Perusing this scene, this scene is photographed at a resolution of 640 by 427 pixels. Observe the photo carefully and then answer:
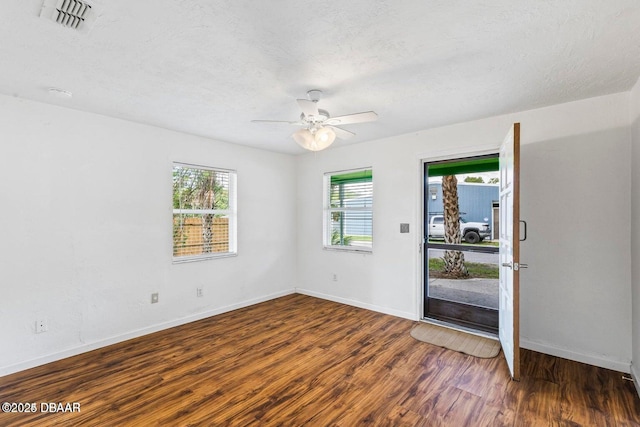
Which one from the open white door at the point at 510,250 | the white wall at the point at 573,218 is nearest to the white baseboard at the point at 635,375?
the white wall at the point at 573,218

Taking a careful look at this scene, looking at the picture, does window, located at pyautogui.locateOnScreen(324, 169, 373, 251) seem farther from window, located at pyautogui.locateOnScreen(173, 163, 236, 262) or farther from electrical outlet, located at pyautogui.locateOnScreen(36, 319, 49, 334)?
electrical outlet, located at pyautogui.locateOnScreen(36, 319, 49, 334)

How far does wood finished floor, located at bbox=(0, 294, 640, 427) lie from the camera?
2018 millimetres

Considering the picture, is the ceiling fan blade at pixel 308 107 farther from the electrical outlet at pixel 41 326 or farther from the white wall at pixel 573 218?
the electrical outlet at pixel 41 326

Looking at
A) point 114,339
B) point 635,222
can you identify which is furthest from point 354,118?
point 114,339

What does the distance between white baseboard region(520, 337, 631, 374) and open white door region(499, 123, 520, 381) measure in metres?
0.29

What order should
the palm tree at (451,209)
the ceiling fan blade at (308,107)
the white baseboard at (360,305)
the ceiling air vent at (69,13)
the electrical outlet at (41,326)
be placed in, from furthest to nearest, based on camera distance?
1. the palm tree at (451,209)
2. the white baseboard at (360,305)
3. the electrical outlet at (41,326)
4. the ceiling fan blade at (308,107)
5. the ceiling air vent at (69,13)

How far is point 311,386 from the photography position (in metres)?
2.39

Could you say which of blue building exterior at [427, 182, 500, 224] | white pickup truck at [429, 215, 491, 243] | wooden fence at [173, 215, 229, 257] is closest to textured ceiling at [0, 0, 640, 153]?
blue building exterior at [427, 182, 500, 224]

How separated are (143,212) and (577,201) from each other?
446cm

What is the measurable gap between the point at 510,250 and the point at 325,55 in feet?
7.20

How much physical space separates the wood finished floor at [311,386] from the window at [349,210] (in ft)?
5.38

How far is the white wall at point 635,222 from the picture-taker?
A: 234 centimetres

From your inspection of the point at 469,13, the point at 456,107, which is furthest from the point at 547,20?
the point at 456,107

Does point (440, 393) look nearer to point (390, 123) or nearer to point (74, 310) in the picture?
point (390, 123)
